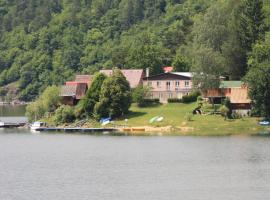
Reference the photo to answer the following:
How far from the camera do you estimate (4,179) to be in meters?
73.8

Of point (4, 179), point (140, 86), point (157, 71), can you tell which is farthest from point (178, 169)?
point (157, 71)

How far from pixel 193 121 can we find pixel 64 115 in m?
17.6

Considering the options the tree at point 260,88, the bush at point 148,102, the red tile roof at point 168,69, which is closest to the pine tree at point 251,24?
the bush at point 148,102

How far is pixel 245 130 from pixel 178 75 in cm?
2417

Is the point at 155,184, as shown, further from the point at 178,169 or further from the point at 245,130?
the point at 245,130

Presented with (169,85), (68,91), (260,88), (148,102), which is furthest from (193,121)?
(68,91)

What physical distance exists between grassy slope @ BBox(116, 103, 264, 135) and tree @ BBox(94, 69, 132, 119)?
141 centimetres

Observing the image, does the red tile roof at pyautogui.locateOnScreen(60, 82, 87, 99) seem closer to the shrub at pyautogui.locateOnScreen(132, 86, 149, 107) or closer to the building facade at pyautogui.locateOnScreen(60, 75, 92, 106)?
the building facade at pyautogui.locateOnScreen(60, 75, 92, 106)

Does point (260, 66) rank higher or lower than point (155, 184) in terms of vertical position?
higher

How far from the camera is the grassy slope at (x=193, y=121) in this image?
362 feet

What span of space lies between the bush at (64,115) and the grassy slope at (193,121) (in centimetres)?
696

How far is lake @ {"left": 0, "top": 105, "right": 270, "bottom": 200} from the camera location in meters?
67.0

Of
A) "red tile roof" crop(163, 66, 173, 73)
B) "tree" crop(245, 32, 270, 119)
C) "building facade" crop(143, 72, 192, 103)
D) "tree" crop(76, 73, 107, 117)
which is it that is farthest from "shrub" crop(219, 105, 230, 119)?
"red tile roof" crop(163, 66, 173, 73)

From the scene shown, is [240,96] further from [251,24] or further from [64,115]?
[64,115]
